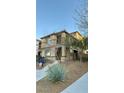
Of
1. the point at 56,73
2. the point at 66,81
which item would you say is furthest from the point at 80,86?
the point at 56,73

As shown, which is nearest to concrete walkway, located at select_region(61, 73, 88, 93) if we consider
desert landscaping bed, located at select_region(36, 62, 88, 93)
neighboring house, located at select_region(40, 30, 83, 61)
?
desert landscaping bed, located at select_region(36, 62, 88, 93)

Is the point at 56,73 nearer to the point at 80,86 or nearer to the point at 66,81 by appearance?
the point at 66,81

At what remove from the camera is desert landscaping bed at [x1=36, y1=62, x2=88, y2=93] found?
5.50 feet

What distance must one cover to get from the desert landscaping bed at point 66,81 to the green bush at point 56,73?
0.10 ft

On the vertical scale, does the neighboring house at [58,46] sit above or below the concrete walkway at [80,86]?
above

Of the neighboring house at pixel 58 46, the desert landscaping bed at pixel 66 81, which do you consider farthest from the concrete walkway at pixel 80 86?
the neighboring house at pixel 58 46

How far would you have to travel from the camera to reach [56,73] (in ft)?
5.59

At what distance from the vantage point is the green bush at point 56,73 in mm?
1699

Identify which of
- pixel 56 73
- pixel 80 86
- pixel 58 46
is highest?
pixel 58 46

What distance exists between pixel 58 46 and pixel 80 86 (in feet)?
1.24

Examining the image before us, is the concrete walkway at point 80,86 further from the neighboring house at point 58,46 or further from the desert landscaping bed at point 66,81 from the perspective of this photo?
the neighboring house at point 58,46
